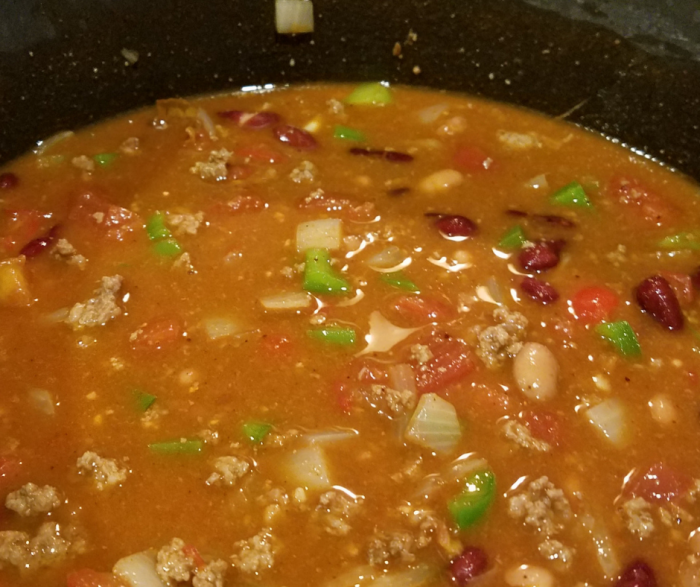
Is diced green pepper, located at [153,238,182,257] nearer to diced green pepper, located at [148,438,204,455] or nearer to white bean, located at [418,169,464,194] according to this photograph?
diced green pepper, located at [148,438,204,455]

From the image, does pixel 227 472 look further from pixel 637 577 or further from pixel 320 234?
pixel 637 577

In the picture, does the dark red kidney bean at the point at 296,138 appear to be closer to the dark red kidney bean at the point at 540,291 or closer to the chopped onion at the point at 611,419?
the dark red kidney bean at the point at 540,291

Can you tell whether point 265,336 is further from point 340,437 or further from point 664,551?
point 664,551

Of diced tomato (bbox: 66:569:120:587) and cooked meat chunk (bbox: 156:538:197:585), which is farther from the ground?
cooked meat chunk (bbox: 156:538:197:585)

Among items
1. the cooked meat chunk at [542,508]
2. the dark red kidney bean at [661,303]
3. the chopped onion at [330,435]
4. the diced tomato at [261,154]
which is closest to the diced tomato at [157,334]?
the chopped onion at [330,435]

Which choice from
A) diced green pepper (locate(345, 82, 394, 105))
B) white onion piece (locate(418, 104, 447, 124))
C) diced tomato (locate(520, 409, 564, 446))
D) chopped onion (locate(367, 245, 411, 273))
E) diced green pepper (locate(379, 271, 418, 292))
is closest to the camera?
diced tomato (locate(520, 409, 564, 446))

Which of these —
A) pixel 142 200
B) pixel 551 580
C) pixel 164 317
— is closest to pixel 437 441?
pixel 551 580

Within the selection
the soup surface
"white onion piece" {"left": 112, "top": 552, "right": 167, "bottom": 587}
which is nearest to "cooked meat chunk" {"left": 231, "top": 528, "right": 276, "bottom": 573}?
the soup surface
